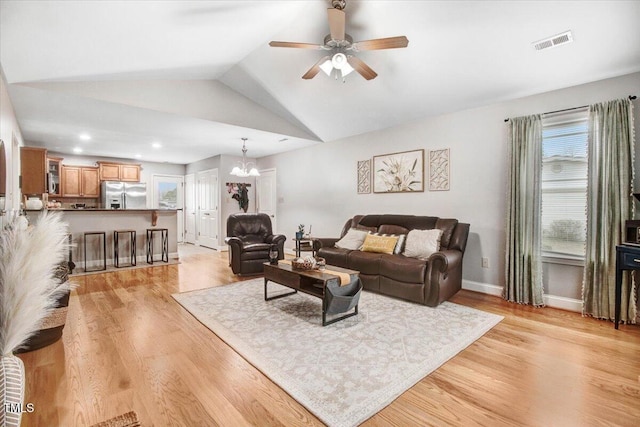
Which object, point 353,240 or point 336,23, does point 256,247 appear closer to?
point 353,240

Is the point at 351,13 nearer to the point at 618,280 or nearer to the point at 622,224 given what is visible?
the point at 622,224

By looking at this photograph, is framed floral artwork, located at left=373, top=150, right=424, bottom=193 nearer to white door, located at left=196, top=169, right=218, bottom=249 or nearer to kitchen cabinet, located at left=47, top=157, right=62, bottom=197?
white door, located at left=196, top=169, right=218, bottom=249

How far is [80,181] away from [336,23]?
7.88m

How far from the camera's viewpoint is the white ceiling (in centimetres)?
261

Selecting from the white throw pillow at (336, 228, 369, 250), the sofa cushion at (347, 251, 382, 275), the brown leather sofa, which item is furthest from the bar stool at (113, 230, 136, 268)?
the sofa cushion at (347, 251, 382, 275)

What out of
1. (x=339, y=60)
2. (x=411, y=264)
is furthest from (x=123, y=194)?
(x=411, y=264)

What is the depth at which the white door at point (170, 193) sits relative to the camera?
880 centimetres

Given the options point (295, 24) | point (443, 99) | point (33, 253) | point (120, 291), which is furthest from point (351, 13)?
point (120, 291)

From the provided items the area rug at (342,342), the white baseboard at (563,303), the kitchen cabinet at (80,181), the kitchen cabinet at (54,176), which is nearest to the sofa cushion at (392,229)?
the area rug at (342,342)

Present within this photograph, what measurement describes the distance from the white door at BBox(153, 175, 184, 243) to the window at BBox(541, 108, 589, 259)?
8382 millimetres

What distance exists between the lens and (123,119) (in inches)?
181

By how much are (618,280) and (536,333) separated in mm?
932

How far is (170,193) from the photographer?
912 centimetres

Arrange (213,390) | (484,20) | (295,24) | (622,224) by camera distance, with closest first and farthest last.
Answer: (213,390)
(484,20)
(622,224)
(295,24)
